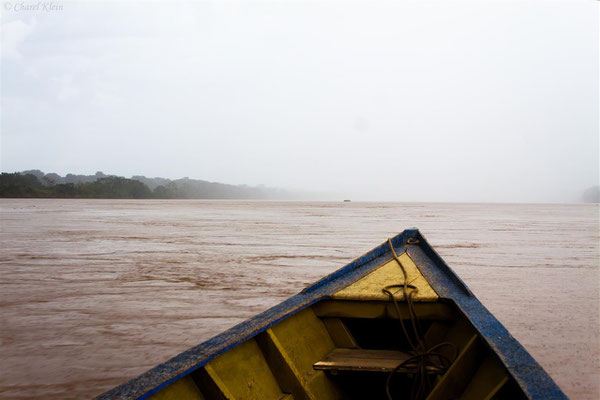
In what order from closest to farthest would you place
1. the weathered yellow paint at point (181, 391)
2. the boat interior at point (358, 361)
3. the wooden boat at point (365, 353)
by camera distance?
the weathered yellow paint at point (181, 391) < the wooden boat at point (365, 353) < the boat interior at point (358, 361)

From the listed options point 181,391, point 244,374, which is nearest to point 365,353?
point 244,374

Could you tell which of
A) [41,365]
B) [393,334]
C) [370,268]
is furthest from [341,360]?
[41,365]

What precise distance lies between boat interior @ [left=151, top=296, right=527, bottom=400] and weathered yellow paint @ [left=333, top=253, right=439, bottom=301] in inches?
2.2

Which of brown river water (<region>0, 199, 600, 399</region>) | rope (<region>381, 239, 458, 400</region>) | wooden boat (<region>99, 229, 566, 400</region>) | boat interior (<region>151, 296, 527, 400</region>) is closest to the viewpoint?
wooden boat (<region>99, 229, 566, 400</region>)

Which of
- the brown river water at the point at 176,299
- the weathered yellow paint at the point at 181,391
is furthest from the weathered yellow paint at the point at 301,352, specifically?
the brown river water at the point at 176,299

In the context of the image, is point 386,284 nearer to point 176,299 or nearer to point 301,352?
point 301,352

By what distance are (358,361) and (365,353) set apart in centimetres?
26

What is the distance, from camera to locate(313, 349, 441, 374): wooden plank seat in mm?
2717

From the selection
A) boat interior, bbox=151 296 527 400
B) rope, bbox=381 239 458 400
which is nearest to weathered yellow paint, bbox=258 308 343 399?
boat interior, bbox=151 296 527 400

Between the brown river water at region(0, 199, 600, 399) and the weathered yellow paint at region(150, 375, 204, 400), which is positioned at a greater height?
the weathered yellow paint at region(150, 375, 204, 400)

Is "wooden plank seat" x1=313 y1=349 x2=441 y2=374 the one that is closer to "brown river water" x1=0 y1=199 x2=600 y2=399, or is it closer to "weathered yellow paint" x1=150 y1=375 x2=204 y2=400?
"weathered yellow paint" x1=150 y1=375 x2=204 y2=400

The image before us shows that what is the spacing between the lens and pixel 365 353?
10.2 ft

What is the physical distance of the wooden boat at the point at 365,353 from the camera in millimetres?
2166

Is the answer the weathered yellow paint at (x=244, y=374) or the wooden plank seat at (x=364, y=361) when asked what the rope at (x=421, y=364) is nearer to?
the wooden plank seat at (x=364, y=361)
